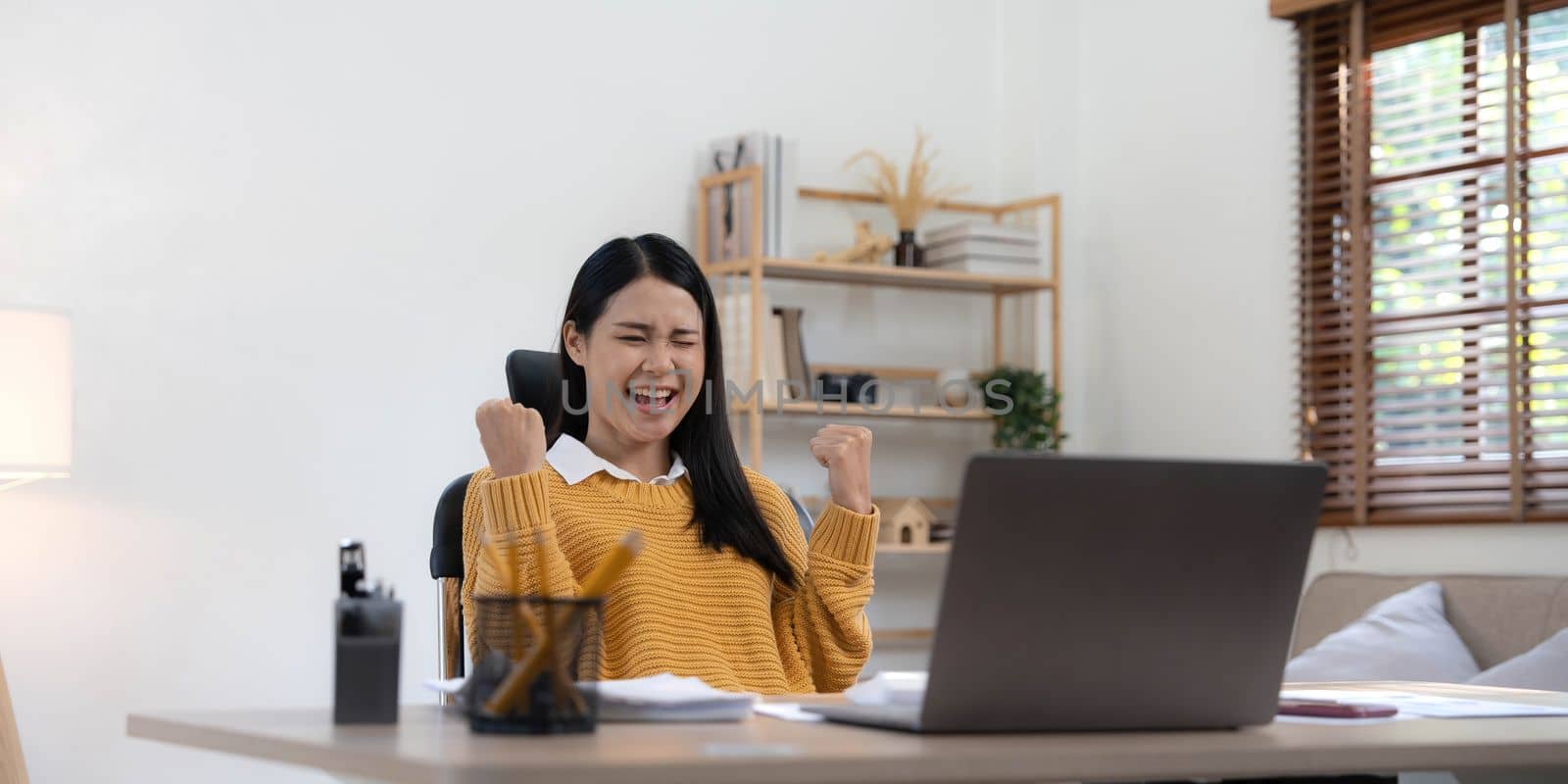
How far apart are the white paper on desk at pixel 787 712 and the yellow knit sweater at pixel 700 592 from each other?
1.33ft

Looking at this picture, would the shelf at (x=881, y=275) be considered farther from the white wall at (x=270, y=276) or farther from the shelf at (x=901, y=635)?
the shelf at (x=901, y=635)

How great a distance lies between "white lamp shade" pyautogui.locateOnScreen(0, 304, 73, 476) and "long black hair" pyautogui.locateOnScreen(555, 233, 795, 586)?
1.20 meters

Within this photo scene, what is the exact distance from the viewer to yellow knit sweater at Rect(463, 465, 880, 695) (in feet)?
6.02

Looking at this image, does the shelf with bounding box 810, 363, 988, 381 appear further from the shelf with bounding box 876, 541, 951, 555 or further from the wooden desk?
the wooden desk

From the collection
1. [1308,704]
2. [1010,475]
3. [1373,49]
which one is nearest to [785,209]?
[1373,49]

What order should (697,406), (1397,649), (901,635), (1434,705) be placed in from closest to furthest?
(1434,705) < (697,406) < (1397,649) < (901,635)

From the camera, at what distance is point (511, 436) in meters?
1.62

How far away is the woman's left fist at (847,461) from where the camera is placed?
188 centimetres

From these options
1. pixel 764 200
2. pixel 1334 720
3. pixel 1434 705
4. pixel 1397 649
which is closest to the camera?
pixel 1334 720

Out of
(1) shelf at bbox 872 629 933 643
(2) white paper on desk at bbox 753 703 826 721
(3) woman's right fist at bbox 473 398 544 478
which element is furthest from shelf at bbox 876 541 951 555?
(2) white paper on desk at bbox 753 703 826 721

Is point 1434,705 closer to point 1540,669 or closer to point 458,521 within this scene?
point 458,521

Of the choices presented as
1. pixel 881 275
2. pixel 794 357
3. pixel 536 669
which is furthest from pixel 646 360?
pixel 881 275

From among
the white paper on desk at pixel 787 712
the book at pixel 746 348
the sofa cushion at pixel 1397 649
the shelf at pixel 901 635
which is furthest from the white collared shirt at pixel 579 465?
the shelf at pixel 901 635

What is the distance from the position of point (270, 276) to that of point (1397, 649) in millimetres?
2439
